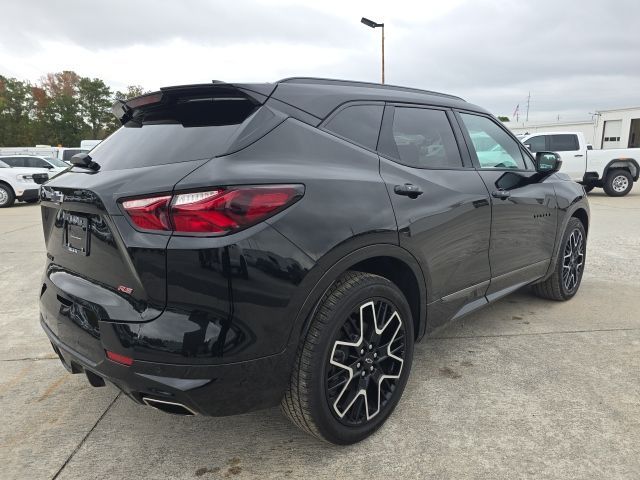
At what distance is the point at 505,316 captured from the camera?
407 cm

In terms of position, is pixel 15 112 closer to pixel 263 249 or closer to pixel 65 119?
pixel 65 119

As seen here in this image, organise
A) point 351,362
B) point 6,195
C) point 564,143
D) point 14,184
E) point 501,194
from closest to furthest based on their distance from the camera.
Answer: point 351,362 < point 501,194 < point 564,143 < point 14,184 < point 6,195

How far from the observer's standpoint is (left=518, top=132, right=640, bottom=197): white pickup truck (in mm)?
14102

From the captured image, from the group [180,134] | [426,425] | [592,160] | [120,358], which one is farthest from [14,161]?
[592,160]

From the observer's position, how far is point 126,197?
1.86m

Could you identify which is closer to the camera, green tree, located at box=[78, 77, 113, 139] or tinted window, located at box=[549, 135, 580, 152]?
tinted window, located at box=[549, 135, 580, 152]

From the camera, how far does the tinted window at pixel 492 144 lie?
324 centimetres

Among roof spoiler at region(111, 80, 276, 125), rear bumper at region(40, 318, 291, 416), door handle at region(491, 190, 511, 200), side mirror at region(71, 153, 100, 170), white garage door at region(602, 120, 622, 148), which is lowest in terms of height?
rear bumper at region(40, 318, 291, 416)

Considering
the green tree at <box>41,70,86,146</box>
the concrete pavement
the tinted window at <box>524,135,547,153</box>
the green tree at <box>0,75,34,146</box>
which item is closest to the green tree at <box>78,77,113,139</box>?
the green tree at <box>41,70,86,146</box>

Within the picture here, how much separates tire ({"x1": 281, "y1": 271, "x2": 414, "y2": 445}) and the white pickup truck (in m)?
13.3

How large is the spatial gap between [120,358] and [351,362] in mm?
1024

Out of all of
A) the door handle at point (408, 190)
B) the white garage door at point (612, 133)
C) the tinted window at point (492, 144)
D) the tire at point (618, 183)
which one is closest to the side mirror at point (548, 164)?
the tinted window at point (492, 144)

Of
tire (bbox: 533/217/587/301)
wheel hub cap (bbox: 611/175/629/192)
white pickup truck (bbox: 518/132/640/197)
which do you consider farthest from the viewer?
wheel hub cap (bbox: 611/175/629/192)

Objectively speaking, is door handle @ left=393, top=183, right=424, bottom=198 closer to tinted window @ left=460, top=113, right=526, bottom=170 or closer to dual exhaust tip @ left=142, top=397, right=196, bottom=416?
tinted window @ left=460, top=113, right=526, bottom=170
